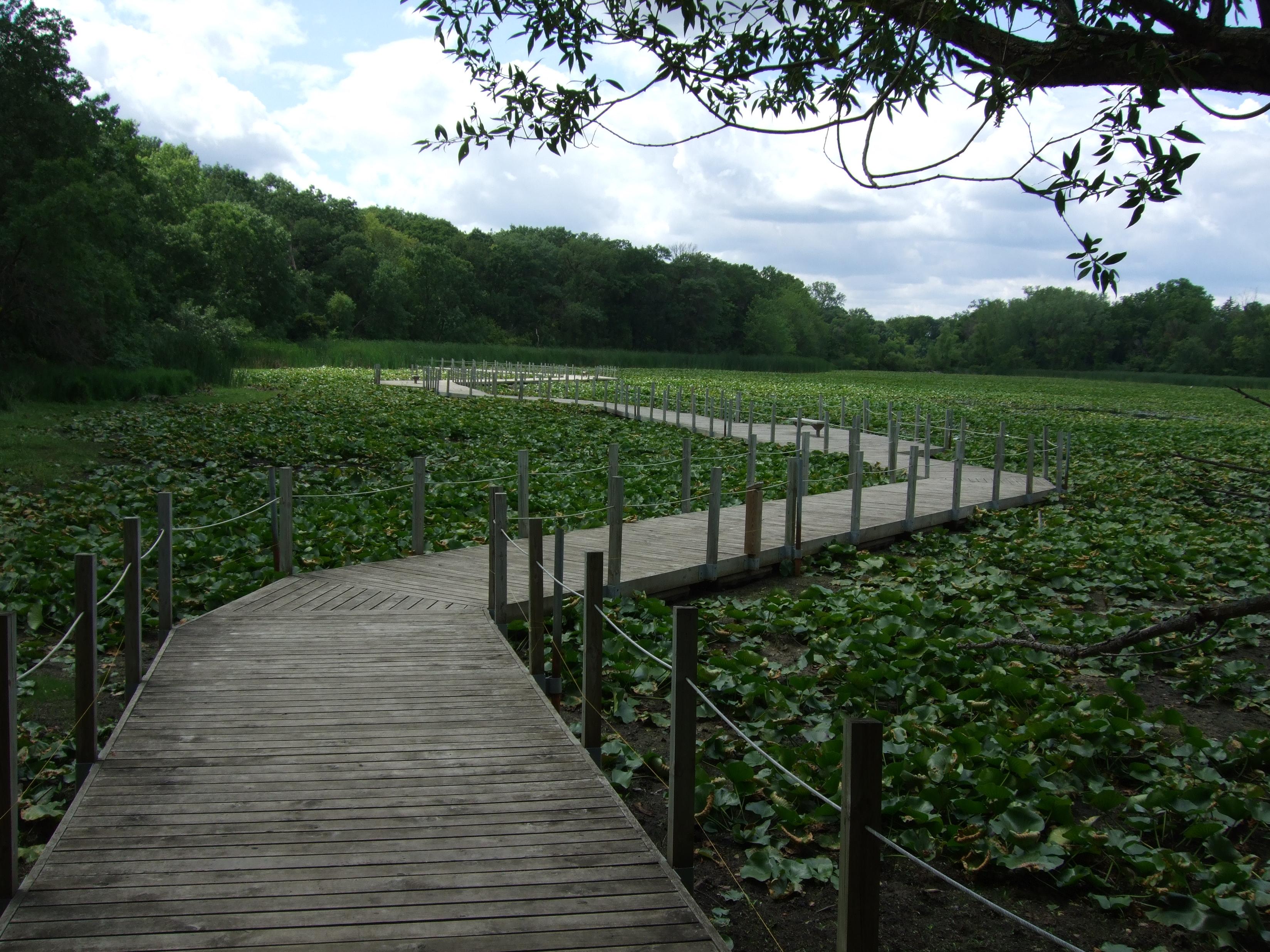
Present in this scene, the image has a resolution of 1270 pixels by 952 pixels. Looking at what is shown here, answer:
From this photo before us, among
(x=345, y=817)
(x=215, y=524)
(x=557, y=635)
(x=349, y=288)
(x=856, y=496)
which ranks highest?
(x=349, y=288)

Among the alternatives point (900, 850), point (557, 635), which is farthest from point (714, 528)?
point (900, 850)

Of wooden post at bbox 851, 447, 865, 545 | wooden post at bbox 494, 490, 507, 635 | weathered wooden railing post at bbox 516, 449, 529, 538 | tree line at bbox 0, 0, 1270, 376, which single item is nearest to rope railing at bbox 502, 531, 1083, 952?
wooden post at bbox 494, 490, 507, 635

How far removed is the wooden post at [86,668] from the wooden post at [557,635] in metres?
2.45

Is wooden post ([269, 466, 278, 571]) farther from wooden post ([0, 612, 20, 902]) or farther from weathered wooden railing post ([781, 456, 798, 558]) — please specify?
wooden post ([0, 612, 20, 902])

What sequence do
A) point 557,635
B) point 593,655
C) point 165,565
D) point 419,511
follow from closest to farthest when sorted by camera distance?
point 593,655
point 557,635
point 165,565
point 419,511

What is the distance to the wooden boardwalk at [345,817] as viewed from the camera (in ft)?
10.4

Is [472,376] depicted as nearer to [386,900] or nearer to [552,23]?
[552,23]

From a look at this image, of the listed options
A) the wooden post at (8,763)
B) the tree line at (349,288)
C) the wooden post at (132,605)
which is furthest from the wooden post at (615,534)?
the tree line at (349,288)

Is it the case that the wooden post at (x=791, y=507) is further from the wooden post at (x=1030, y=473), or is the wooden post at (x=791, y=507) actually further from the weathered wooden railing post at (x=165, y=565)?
the wooden post at (x=1030, y=473)

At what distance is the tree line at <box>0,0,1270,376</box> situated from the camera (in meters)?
22.4

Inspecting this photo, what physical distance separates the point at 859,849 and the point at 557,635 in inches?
149

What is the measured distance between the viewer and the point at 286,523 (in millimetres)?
8219

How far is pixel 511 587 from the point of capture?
25.6 ft

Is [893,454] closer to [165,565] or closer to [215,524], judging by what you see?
[215,524]
